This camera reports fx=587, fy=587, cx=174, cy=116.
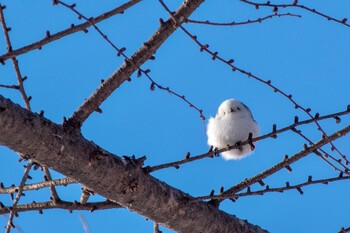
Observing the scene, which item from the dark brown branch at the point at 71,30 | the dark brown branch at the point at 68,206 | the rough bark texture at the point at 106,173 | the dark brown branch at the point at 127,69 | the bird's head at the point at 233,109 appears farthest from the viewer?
the bird's head at the point at 233,109

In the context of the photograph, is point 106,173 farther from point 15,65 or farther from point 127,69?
point 15,65

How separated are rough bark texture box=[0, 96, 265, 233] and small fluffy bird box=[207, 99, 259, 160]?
2.49 ft

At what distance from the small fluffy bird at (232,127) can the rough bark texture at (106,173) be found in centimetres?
76

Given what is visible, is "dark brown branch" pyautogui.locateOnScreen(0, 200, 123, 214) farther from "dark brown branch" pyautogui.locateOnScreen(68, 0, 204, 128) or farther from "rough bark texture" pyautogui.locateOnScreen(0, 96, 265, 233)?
"dark brown branch" pyautogui.locateOnScreen(68, 0, 204, 128)

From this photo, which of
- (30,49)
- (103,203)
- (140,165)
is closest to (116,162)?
(140,165)

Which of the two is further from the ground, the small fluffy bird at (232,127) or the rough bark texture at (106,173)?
the small fluffy bird at (232,127)

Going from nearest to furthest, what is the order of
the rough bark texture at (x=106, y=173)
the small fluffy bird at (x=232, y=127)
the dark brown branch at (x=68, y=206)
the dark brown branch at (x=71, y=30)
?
Result: the dark brown branch at (x=71, y=30) < the rough bark texture at (x=106, y=173) < the dark brown branch at (x=68, y=206) < the small fluffy bird at (x=232, y=127)

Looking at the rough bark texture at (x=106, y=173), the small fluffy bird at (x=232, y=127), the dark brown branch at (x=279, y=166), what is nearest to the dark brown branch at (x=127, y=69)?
the rough bark texture at (x=106, y=173)

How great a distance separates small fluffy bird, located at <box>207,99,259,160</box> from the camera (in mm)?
2914

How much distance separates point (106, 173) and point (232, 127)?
48.8 inches

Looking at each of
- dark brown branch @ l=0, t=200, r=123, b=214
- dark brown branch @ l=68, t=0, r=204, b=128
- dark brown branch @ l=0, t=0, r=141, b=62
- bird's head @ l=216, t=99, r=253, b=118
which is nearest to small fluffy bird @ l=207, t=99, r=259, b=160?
bird's head @ l=216, t=99, r=253, b=118

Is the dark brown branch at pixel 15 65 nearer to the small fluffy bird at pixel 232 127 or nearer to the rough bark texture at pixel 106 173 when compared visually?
the rough bark texture at pixel 106 173

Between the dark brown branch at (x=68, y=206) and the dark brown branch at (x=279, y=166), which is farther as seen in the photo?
the dark brown branch at (x=68, y=206)

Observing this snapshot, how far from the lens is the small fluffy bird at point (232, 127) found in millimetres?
2914
